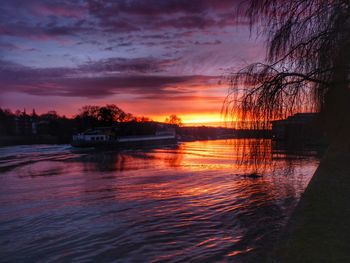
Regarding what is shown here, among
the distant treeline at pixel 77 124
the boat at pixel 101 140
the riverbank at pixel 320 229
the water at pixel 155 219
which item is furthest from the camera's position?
the distant treeline at pixel 77 124

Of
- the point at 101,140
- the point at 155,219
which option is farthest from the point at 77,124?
the point at 155,219

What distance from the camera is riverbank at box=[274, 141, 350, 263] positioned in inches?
211

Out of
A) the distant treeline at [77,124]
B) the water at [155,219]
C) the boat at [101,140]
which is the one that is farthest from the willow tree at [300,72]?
the distant treeline at [77,124]

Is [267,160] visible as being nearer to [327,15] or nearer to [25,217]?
[327,15]

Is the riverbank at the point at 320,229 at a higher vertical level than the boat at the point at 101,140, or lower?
lower

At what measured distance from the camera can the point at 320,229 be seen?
6.67 meters

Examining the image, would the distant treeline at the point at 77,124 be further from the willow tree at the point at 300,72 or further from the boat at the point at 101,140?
the willow tree at the point at 300,72

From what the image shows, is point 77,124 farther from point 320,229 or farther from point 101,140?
point 320,229

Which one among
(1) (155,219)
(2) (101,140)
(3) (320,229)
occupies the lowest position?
(1) (155,219)

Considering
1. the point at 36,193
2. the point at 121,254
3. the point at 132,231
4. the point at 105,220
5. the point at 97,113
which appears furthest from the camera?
the point at 97,113

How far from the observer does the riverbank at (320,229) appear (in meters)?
5.36

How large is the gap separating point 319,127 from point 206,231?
13.6 ft

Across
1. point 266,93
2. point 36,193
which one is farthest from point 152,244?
point 36,193

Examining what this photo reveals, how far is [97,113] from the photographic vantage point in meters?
136
